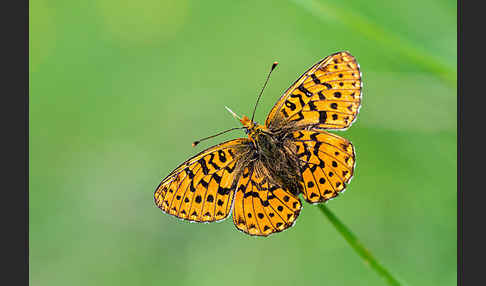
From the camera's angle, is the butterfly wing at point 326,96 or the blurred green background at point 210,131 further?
the blurred green background at point 210,131

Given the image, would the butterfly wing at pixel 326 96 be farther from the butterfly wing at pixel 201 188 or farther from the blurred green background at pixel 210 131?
the butterfly wing at pixel 201 188
